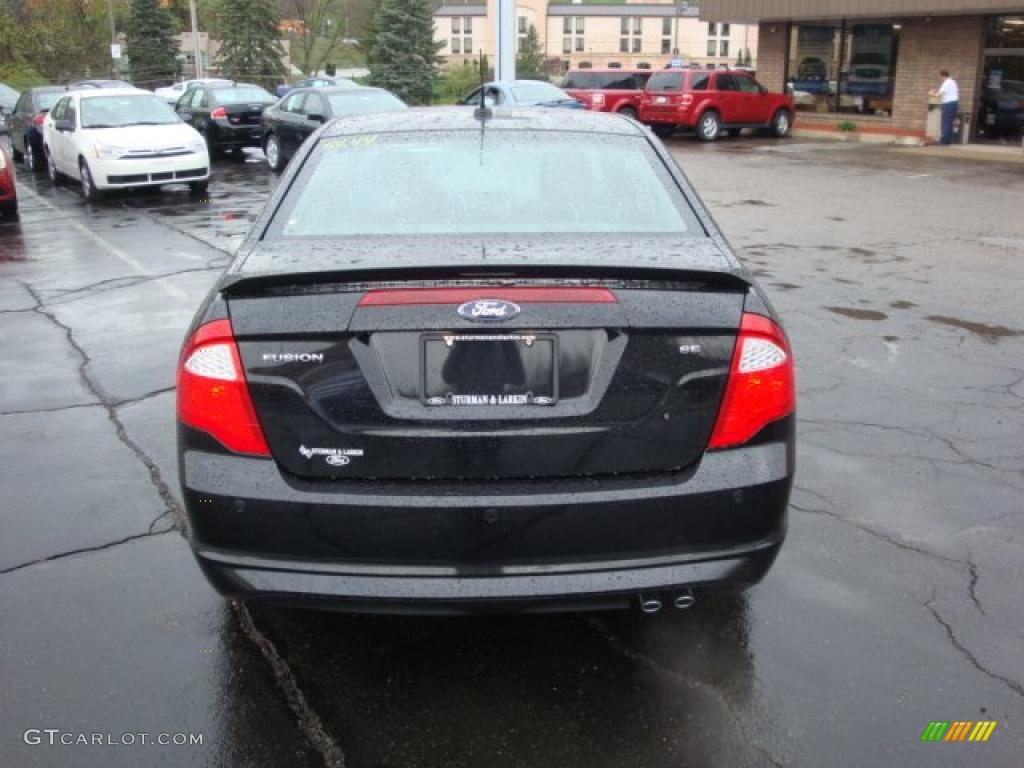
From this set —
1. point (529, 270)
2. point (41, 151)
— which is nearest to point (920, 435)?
point (529, 270)

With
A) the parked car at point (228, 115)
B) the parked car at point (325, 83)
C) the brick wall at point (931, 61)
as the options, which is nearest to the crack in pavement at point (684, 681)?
the parked car at point (325, 83)

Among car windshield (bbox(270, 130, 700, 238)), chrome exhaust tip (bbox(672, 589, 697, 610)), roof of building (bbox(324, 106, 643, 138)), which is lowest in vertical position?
chrome exhaust tip (bbox(672, 589, 697, 610))

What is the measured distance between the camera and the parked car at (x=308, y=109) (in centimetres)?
1827

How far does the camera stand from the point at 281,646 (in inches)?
137

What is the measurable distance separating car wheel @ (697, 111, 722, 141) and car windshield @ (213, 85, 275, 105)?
38.5ft

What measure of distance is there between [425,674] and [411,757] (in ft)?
1.42

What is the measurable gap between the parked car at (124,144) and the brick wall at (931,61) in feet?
62.5

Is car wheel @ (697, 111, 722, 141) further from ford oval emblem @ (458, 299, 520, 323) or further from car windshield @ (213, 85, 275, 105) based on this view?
ford oval emblem @ (458, 299, 520, 323)

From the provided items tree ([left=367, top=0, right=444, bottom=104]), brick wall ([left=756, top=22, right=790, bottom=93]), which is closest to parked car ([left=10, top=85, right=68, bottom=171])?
brick wall ([left=756, top=22, right=790, bottom=93])

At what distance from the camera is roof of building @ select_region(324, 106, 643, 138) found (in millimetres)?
4160

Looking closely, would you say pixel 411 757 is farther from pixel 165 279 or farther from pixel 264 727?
pixel 165 279

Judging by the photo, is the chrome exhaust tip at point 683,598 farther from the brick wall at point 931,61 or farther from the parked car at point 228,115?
the brick wall at point 931,61

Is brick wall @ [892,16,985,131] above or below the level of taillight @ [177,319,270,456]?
above

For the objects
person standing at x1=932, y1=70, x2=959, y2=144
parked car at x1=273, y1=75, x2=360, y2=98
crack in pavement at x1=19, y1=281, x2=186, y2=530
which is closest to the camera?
crack in pavement at x1=19, y1=281, x2=186, y2=530
